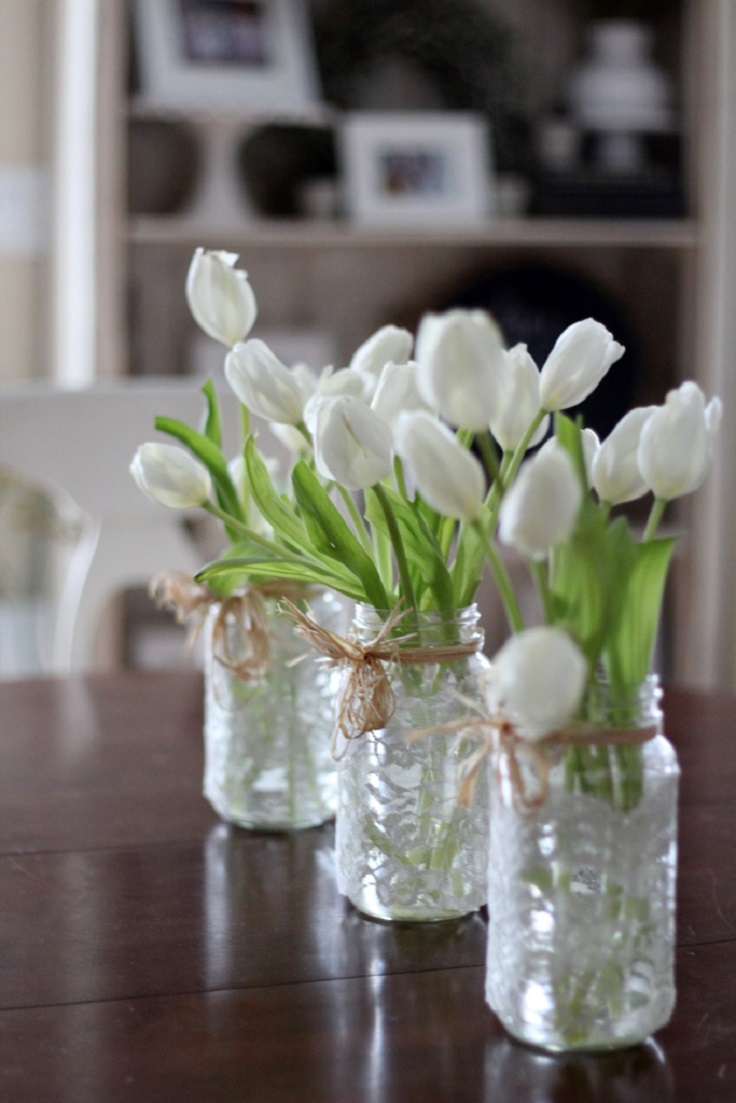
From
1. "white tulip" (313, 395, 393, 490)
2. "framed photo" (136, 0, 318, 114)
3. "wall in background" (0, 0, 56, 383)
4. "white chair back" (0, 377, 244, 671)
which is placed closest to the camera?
"white tulip" (313, 395, 393, 490)

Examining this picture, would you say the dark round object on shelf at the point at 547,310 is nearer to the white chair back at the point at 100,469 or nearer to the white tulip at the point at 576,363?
the white chair back at the point at 100,469

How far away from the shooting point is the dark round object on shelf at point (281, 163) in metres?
2.61

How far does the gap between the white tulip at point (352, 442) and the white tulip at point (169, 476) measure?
13cm

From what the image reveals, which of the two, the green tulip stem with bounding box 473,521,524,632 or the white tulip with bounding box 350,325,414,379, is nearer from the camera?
the green tulip stem with bounding box 473,521,524,632

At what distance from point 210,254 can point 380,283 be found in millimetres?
2104

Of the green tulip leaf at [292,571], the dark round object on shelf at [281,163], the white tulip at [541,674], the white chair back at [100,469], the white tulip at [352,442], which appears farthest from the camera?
the dark round object on shelf at [281,163]

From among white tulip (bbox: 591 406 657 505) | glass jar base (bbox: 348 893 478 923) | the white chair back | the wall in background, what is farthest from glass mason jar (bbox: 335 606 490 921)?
the wall in background

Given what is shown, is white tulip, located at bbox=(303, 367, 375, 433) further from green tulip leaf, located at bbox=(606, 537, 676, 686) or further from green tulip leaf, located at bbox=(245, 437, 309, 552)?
green tulip leaf, located at bbox=(606, 537, 676, 686)

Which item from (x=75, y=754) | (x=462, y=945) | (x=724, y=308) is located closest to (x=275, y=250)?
(x=724, y=308)

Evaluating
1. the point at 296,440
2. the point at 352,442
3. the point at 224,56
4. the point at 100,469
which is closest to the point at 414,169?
the point at 224,56

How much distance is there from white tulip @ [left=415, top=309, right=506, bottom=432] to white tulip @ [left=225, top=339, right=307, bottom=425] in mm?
202

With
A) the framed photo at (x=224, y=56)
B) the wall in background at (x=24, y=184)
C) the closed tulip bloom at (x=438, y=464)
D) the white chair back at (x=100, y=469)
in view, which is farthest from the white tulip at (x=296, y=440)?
the wall in background at (x=24, y=184)

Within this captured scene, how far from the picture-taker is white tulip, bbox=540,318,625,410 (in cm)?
61

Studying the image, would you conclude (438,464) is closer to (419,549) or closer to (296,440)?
(419,549)
